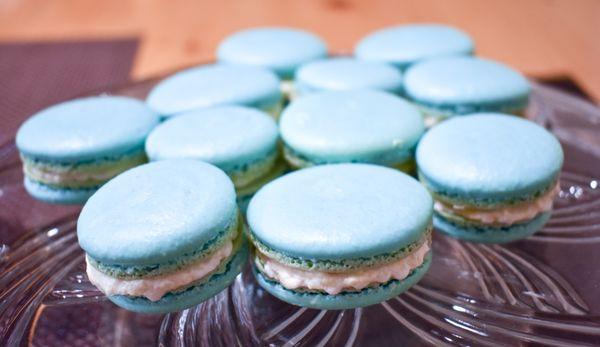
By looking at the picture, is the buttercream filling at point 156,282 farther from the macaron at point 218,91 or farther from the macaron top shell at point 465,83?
the macaron top shell at point 465,83

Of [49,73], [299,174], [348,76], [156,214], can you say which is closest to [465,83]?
[348,76]

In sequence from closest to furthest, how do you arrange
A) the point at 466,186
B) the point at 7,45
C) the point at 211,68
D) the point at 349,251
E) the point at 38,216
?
the point at 349,251 < the point at 466,186 < the point at 38,216 < the point at 211,68 < the point at 7,45

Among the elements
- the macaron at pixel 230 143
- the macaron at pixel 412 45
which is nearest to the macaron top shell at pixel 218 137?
the macaron at pixel 230 143

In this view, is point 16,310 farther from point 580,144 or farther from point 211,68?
point 580,144

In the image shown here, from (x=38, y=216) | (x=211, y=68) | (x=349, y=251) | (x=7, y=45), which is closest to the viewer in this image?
(x=349, y=251)

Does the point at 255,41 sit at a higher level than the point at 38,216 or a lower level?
higher

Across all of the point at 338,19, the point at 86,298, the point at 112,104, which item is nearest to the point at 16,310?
the point at 86,298
